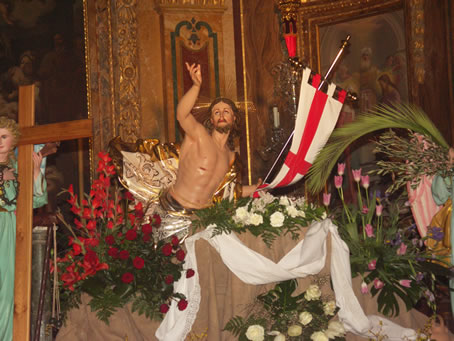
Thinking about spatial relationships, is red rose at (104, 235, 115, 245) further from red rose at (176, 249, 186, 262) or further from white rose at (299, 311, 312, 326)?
white rose at (299, 311, 312, 326)

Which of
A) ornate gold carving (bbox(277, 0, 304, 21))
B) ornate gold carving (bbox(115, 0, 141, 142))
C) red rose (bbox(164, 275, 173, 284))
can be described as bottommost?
red rose (bbox(164, 275, 173, 284))

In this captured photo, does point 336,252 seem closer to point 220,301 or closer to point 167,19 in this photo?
point 220,301

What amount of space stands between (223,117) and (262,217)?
143 centimetres

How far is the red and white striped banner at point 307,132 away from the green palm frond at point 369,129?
10 centimetres

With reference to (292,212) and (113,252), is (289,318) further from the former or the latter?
(113,252)

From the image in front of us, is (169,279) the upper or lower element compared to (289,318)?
upper

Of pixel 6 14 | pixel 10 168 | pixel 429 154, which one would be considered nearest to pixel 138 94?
pixel 6 14

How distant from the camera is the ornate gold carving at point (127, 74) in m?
8.70

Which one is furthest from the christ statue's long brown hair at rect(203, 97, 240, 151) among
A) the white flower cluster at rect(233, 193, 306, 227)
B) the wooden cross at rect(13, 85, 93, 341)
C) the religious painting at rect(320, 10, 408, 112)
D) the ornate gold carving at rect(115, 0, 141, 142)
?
the religious painting at rect(320, 10, 408, 112)

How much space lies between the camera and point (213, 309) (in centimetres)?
479

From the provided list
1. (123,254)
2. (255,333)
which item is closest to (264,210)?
(255,333)

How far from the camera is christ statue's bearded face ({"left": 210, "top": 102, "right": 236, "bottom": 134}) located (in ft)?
20.3

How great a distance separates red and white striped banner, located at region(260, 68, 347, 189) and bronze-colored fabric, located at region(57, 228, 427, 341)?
4.01 feet

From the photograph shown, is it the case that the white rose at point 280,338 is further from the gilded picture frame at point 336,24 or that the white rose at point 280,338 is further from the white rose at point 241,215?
the gilded picture frame at point 336,24
